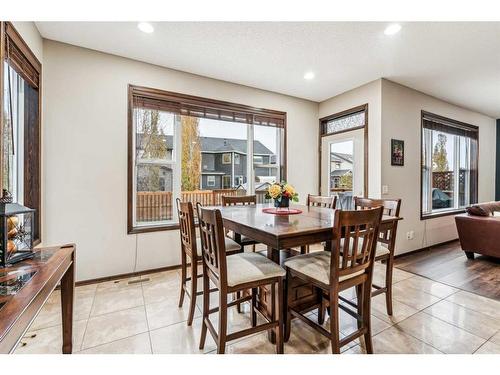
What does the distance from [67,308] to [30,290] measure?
0.77 metres

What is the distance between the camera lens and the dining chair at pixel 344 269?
146 cm

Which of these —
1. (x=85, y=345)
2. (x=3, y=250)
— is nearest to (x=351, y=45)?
(x=3, y=250)

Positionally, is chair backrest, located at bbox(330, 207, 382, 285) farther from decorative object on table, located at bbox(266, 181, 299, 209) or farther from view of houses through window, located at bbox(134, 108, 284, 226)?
view of houses through window, located at bbox(134, 108, 284, 226)

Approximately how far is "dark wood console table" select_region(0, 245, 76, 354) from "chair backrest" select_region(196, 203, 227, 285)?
32.3 inches

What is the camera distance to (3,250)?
1.24 m

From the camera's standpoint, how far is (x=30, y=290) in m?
1.03

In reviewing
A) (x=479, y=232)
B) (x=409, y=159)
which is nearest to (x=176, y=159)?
(x=409, y=159)

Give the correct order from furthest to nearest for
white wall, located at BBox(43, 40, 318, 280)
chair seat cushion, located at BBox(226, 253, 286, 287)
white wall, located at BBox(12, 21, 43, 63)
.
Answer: white wall, located at BBox(43, 40, 318, 280)
white wall, located at BBox(12, 21, 43, 63)
chair seat cushion, located at BBox(226, 253, 286, 287)

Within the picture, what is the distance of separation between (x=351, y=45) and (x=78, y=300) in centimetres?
394

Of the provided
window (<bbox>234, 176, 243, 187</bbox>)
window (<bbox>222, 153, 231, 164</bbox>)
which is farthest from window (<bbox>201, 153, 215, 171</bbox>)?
window (<bbox>234, 176, 243, 187</bbox>)

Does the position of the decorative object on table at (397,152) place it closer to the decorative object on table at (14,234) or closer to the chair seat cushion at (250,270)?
the chair seat cushion at (250,270)

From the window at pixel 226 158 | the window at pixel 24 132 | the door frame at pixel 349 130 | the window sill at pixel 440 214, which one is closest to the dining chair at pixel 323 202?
the door frame at pixel 349 130

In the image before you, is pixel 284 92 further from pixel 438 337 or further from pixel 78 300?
pixel 78 300

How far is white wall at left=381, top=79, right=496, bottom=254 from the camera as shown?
11.8 feet
